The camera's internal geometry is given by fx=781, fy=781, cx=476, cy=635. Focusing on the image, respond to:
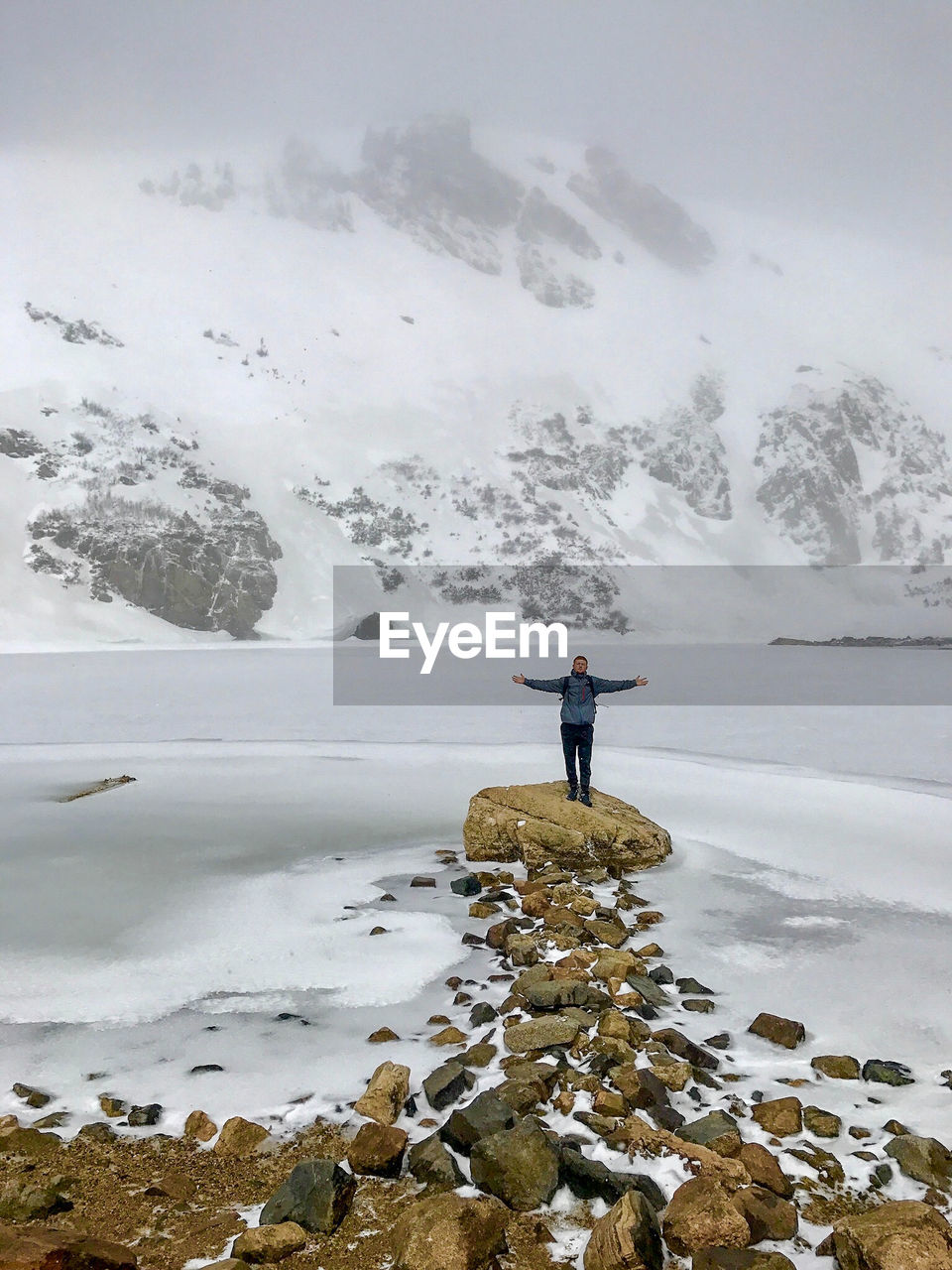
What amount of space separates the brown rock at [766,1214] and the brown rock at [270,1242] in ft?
5.83

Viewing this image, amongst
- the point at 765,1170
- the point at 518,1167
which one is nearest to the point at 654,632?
the point at 765,1170

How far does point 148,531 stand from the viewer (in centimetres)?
9000

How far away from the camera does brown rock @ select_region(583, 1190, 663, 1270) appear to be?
9.56 ft

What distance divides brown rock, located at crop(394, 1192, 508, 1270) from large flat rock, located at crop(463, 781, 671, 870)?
5592 millimetres

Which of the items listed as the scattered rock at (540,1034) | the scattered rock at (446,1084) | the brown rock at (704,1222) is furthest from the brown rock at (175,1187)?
the brown rock at (704,1222)

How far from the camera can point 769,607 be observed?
124000 mm

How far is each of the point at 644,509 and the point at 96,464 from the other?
8415 centimetres

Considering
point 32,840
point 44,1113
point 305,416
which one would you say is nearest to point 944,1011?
point 44,1113

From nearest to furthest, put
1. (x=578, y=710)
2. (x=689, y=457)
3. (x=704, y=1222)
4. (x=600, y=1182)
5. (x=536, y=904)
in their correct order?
1. (x=704, y=1222)
2. (x=600, y=1182)
3. (x=536, y=904)
4. (x=578, y=710)
5. (x=689, y=457)

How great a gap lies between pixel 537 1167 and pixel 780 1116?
133cm

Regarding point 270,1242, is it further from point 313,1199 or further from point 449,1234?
point 449,1234

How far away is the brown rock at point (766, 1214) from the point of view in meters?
3.14

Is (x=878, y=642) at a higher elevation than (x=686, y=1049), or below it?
below

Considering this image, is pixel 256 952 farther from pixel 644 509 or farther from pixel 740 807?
pixel 644 509
